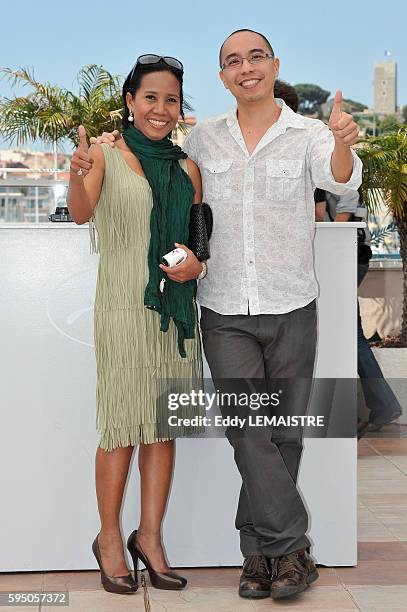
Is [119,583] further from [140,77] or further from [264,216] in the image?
[140,77]

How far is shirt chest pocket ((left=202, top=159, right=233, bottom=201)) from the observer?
2730 mm

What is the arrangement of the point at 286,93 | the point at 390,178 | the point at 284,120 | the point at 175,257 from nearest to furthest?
the point at 175,257 < the point at 284,120 < the point at 286,93 < the point at 390,178

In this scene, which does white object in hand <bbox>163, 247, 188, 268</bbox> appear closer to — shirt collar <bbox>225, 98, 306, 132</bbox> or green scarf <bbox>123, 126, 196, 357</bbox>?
green scarf <bbox>123, 126, 196, 357</bbox>

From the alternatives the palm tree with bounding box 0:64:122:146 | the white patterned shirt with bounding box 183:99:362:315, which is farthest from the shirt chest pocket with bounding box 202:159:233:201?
the palm tree with bounding box 0:64:122:146

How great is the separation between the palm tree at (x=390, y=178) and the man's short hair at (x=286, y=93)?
2.95m

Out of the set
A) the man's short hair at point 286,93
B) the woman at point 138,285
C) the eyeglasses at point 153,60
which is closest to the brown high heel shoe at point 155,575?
the woman at point 138,285

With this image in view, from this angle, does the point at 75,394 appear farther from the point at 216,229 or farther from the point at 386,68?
the point at 386,68

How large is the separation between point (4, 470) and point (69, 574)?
36cm

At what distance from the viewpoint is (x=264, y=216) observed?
271cm

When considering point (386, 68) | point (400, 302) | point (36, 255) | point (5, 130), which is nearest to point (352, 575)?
point (36, 255)

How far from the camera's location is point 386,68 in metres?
17.2

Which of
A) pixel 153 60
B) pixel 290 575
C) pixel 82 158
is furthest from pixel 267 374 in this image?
pixel 153 60

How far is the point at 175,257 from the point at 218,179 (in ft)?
0.87

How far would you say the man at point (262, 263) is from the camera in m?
2.70
